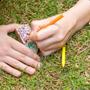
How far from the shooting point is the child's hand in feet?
8.73

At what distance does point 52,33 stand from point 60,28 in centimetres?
7

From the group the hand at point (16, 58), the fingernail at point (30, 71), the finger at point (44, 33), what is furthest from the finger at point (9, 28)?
the fingernail at point (30, 71)

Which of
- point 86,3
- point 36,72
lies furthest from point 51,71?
point 86,3

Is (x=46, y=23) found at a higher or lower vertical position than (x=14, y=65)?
higher

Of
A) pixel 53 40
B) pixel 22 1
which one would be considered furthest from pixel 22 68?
pixel 22 1

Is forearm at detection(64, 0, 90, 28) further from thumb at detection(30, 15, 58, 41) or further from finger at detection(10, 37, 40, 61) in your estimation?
finger at detection(10, 37, 40, 61)

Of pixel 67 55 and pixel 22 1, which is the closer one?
pixel 67 55

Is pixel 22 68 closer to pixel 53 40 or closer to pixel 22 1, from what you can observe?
pixel 53 40

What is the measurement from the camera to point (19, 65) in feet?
8.85

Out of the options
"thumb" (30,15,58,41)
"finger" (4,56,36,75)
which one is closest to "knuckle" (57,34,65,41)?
"thumb" (30,15,58,41)

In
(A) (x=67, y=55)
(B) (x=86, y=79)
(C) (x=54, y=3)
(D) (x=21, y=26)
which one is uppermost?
(C) (x=54, y=3)

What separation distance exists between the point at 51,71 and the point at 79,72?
0.17 metres

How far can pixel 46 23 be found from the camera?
271 cm

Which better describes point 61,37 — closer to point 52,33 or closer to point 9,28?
point 52,33
